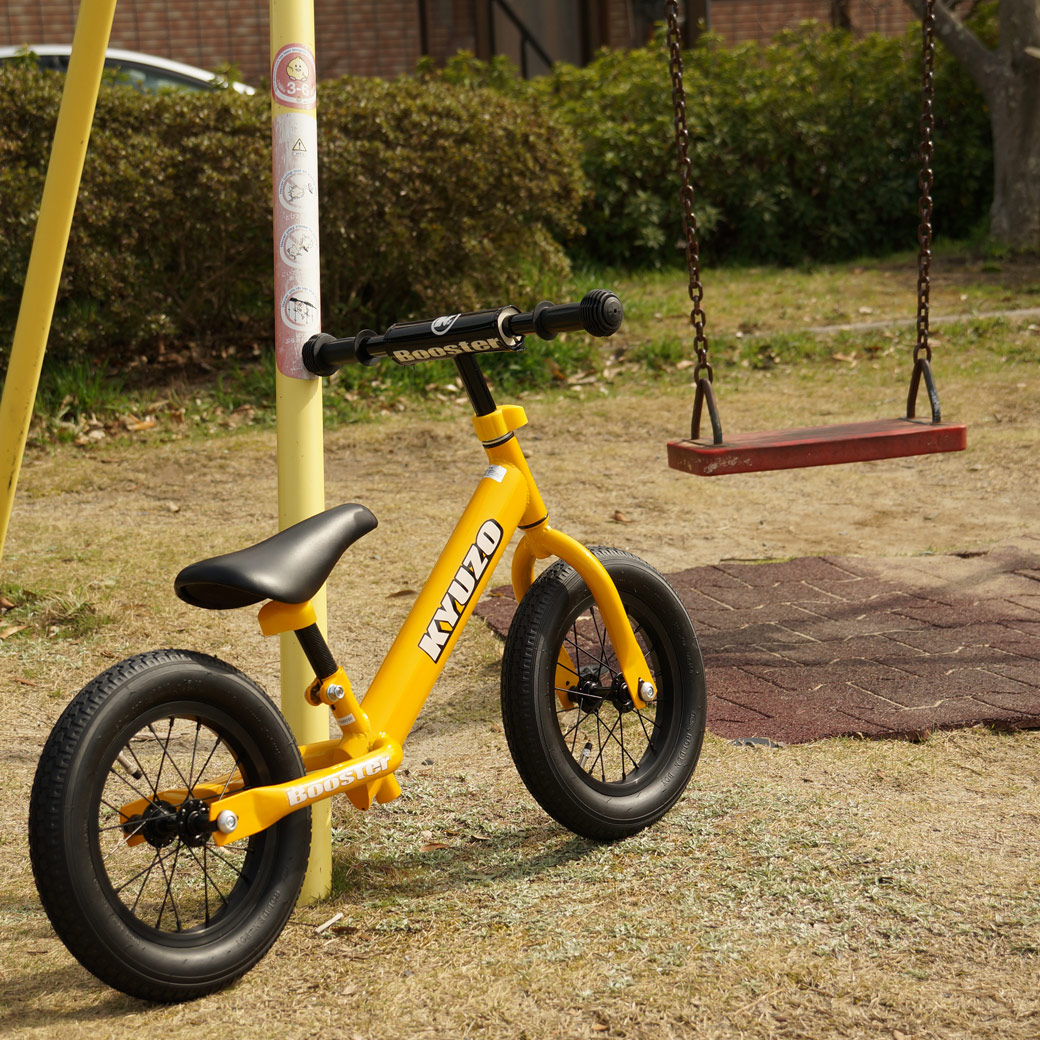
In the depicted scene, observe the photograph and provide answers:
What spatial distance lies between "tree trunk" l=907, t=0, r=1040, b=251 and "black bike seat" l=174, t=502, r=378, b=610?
9720mm

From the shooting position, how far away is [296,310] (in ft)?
9.46

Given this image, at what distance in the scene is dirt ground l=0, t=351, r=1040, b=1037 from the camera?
2709mm

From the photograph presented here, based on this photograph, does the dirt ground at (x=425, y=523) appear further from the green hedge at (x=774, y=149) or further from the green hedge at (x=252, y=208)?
the green hedge at (x=774, y=149)

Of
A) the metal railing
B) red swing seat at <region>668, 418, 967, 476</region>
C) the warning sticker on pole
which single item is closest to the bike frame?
the warning sticker on pole

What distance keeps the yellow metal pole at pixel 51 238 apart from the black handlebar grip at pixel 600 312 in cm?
129

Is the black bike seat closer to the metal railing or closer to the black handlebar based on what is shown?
the black handlebar

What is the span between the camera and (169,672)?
240 cm

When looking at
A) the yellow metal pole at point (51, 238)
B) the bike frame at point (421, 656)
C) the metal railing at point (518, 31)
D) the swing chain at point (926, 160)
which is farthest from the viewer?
the metal railing at point (518, 31)

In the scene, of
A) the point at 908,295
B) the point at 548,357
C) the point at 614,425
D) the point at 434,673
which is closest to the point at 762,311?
the point at 908,295

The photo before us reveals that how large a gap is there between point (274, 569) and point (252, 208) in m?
5.77

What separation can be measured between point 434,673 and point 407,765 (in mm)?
939

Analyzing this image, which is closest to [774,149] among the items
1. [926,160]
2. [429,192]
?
[429,192]

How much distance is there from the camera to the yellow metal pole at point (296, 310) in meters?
2.84

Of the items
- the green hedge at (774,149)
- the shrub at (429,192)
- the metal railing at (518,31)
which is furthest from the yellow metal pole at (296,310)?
the metal railing at (518,31)
